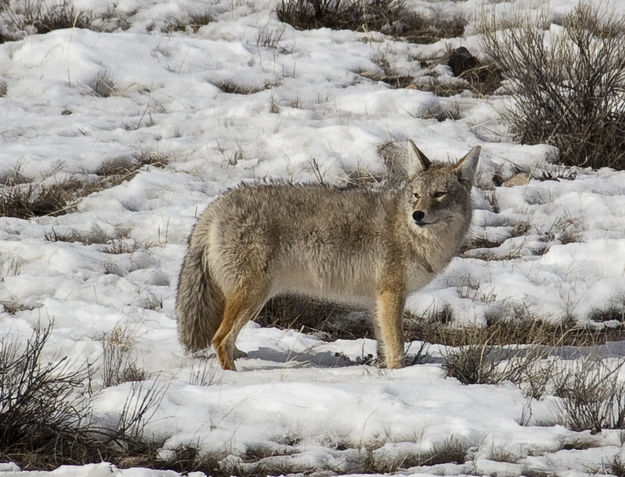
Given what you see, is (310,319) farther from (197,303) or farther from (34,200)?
(34,200)

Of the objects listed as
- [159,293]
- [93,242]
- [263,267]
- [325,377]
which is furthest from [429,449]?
[93,242]

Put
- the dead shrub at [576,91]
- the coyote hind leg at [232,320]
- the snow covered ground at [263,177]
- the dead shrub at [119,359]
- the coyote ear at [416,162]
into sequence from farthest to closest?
the dead shrub at [576,91] < the coyote ear at [416,162] < the coyote hind leg at [232,320] < the dead shrub at [119,359] < the snow covered ground at [263,177]

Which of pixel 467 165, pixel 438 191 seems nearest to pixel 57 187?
pixel 438 191

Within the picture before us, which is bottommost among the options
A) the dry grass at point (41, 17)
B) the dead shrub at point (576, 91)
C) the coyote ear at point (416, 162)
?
the coyote ear at point (416, 162)

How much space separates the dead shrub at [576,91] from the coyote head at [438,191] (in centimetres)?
416

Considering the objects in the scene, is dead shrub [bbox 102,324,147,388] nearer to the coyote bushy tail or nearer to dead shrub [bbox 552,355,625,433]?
the coyote bushy tail

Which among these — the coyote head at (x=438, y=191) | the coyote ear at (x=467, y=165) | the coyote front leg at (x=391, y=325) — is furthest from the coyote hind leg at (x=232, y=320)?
the coyote ear at (x=467, y=165)

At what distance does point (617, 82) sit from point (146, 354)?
281 inches

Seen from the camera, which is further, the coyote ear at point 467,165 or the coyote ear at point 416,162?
the coyote ear at point 416,162

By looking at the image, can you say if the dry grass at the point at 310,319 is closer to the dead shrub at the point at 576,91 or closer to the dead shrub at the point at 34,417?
the dead shrub at the point at 34,417

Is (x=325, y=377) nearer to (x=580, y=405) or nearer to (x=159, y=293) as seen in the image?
(x=580, y=405)

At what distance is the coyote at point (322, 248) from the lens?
21.7 feet

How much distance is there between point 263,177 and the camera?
9648mm

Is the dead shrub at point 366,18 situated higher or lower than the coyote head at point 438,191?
higher
